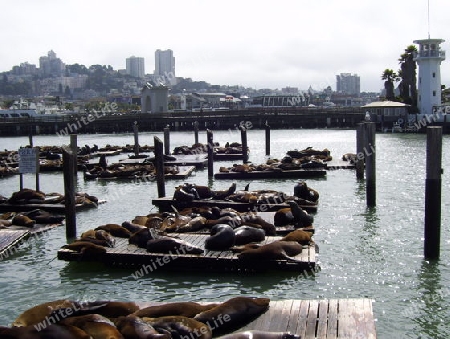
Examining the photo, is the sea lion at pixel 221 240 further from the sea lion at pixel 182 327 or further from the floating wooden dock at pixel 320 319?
the sea lion at pixel 182 327

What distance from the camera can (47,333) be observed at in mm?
5273

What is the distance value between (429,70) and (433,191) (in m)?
46.5

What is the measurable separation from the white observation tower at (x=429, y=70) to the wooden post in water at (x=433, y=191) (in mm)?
46072

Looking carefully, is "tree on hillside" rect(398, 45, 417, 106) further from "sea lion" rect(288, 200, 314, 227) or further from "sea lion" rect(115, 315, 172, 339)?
"sea lion" rect(115, 315, 172, 339)

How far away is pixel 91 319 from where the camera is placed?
563 centimetres

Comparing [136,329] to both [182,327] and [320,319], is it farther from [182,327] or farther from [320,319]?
A: [320,319]

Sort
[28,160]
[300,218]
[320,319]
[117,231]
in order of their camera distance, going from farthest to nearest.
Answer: [28,160]
[300,218]
[117,231]
[320,319]

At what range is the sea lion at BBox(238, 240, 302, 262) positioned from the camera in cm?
891

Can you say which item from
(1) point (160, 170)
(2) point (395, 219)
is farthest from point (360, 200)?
(1) point (160, 170)

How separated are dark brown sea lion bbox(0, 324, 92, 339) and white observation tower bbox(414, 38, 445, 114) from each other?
51.8 m

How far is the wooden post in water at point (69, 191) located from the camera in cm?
1156

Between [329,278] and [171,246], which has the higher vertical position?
[171,246]

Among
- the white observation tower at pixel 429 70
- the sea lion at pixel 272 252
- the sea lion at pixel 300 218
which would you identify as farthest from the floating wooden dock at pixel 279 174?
the white observation tower at pixel 429 70

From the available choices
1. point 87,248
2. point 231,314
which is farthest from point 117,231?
point 231,314
